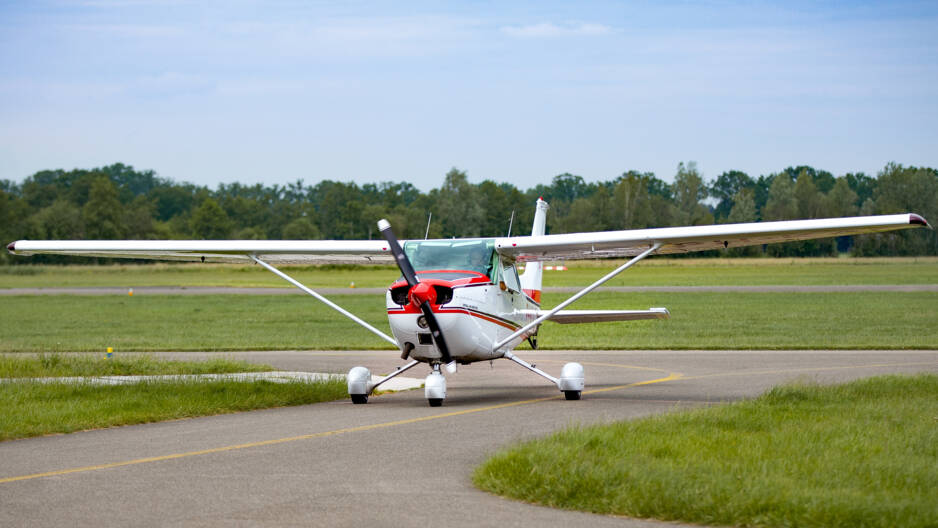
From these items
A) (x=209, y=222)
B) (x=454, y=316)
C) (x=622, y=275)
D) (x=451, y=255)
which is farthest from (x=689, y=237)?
(x=209, y=222)

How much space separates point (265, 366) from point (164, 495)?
1137 cm

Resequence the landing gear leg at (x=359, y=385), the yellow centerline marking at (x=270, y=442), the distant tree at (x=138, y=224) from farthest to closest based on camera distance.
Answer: the distant tree at (x=138, y=224) < the landing gear leg at (x=359, y=385) < the yellow centerline marking at (x=270, y=442)

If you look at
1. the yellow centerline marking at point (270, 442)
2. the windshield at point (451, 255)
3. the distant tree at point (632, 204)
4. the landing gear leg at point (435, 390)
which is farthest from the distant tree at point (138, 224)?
the yellow centerline marking at point (270, 442)

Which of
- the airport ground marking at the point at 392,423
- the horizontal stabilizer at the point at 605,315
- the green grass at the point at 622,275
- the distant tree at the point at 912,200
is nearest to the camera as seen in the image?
the airport ground marking at the point at 392,423

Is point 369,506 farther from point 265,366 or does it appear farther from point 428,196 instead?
point 428,196

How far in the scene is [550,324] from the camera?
33.7m

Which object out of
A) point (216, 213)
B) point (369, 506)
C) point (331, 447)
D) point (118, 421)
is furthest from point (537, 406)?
point (216, 213)

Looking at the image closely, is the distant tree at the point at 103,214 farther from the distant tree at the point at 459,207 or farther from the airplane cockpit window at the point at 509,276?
the airplane cockpit window at the point at 509,276

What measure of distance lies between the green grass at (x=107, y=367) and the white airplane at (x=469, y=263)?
201cm

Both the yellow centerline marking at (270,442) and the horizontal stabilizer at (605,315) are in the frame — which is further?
the horizontal stabilizer at (605,315)

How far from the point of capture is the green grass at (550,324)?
25500 millimetres

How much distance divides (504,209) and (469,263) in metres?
80.4

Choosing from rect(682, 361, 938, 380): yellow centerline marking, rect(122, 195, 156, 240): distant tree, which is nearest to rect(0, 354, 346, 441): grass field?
rect(682, 361, 938, 380): yellow centerline marking

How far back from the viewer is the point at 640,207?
4183 inches
